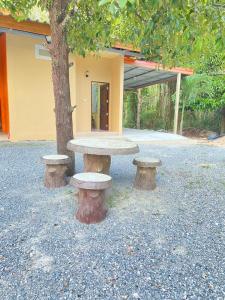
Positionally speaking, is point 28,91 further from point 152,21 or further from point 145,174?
point 152,21

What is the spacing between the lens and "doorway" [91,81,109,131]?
9.53 m

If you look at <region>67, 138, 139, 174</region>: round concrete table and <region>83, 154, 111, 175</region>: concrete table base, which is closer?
<region>67, 138, 139, 174</region>: round concrete table

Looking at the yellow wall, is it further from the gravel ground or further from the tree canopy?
the gravel ground

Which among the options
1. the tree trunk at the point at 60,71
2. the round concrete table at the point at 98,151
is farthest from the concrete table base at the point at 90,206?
the tree trunk at the point at 60,71

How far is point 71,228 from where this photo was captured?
7.61ft

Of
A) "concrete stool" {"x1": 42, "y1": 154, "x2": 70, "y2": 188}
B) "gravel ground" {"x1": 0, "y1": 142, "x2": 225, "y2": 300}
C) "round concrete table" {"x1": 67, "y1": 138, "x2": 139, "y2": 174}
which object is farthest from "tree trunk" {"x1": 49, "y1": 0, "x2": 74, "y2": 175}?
"gravel ground" {"x1": 0, "y1": 142, "x2": 225, "y2": 300}

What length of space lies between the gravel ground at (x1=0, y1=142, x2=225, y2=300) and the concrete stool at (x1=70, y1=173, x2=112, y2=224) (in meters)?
0.09

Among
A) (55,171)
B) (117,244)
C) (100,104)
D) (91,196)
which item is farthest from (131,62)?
(117,244)

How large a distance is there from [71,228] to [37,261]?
21.1 inches

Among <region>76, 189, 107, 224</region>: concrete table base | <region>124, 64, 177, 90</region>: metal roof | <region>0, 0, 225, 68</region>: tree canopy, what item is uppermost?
<region>124, 64, 177, 90</region>: metal roof

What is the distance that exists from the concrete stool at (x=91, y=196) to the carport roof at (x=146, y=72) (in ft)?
21.9

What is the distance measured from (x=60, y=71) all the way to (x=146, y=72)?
289 inches

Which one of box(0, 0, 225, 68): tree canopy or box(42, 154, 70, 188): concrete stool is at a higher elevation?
box(0, 0, 225, 68): tree canopy

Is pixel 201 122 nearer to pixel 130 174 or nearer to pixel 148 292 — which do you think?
pixel 130 174
